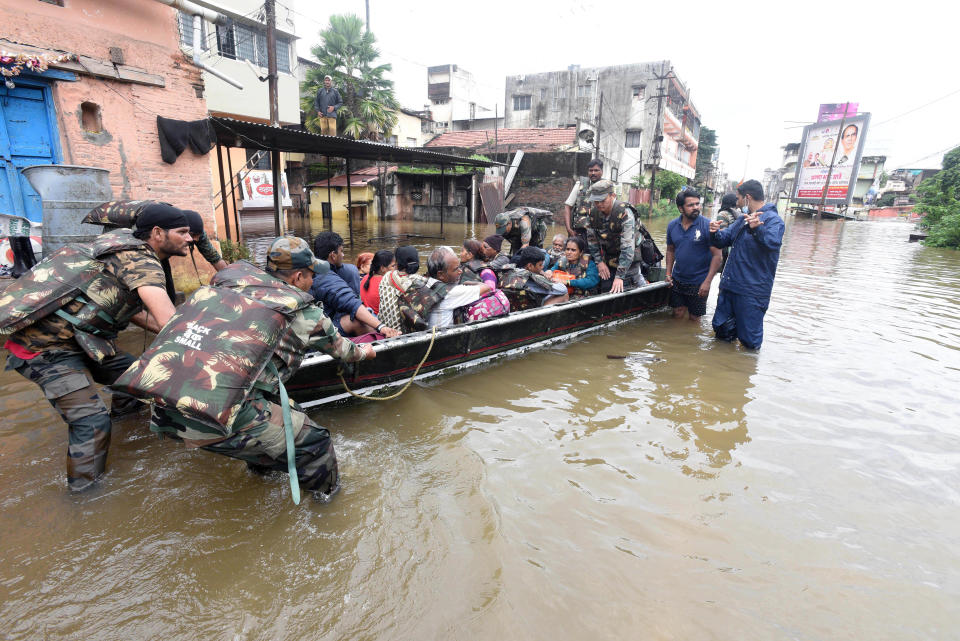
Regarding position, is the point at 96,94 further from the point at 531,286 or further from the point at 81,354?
the point at 531,286

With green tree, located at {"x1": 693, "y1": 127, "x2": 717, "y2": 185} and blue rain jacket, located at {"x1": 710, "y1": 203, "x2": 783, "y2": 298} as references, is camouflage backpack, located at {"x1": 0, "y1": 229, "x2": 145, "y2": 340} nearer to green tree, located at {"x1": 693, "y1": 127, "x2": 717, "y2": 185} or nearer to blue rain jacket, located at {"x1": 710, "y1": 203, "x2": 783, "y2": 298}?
blue rain jacket, located at {"x1": 710, "y1": 203, "x2": 783, "y2": 298}

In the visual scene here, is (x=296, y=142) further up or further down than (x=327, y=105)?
further down

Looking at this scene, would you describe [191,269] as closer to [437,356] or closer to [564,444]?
[437,356]

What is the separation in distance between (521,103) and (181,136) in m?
32.0

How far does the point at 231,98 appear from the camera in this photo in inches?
653

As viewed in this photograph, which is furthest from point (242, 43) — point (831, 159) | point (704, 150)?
point (704, 150)

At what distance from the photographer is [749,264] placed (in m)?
5.37

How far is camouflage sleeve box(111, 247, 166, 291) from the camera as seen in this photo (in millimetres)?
2580

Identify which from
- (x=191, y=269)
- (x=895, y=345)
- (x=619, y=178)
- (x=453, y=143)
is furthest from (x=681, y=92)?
(x=191, y=269)

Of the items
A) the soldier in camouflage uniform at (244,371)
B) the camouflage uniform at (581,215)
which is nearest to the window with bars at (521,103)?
the camouflage uniform at (581,215)

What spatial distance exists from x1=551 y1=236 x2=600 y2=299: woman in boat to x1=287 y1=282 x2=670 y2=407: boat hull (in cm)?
45

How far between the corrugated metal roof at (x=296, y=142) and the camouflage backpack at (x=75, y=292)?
584 centimetres

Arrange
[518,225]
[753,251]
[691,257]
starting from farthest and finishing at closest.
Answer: [518,225] → [691,257] → [753,251]

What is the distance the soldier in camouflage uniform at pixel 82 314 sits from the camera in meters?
2.54
